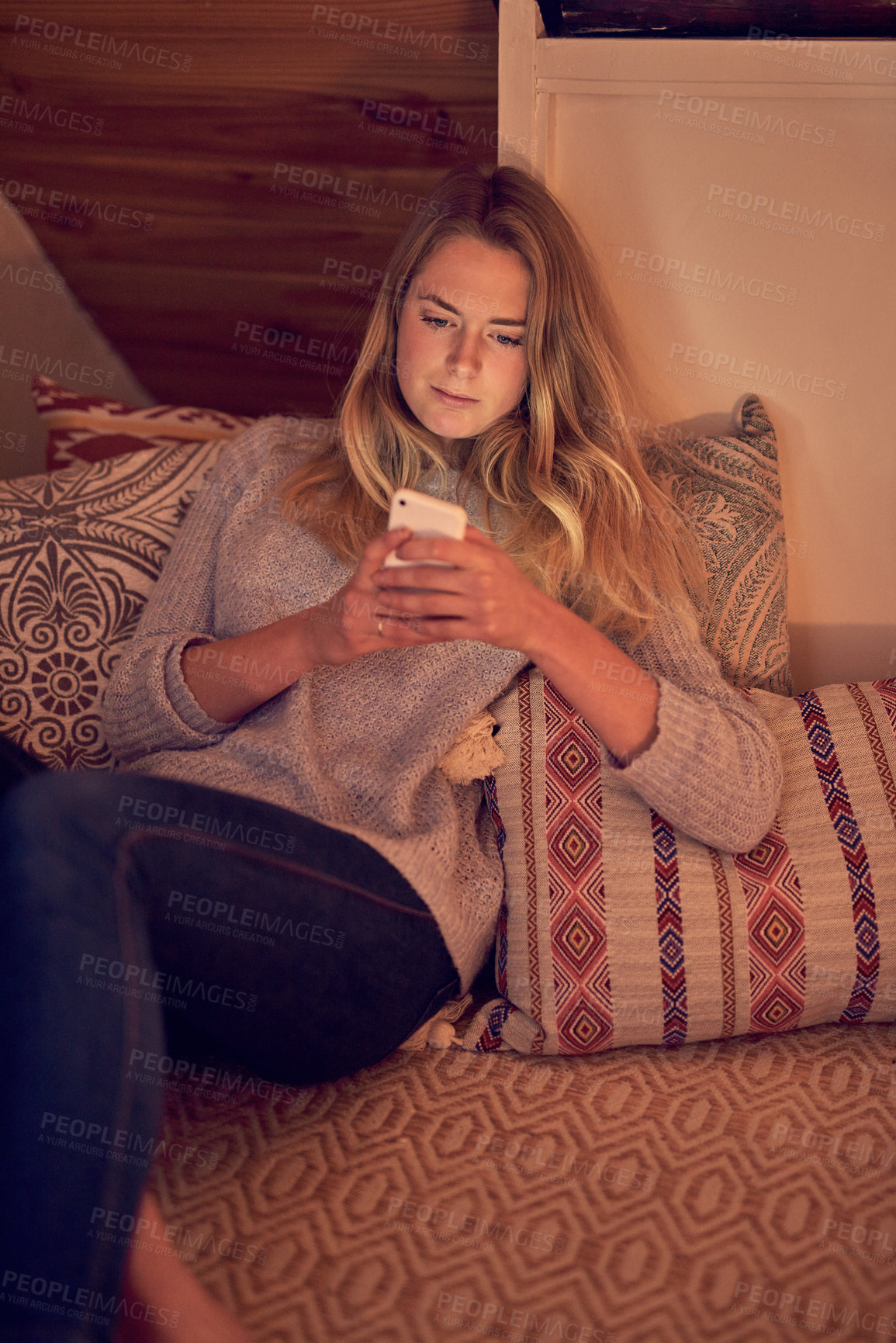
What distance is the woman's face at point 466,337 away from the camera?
1061 millimetres

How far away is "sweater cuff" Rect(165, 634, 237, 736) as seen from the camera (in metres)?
1.03

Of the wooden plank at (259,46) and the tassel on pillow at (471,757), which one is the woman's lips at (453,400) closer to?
the tassel on pillow at (471,757)

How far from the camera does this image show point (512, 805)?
3.34 feet

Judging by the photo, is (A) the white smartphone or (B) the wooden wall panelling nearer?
(A) the white smartphone

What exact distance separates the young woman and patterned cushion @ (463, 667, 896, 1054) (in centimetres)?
5

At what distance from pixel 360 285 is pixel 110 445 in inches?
21.1

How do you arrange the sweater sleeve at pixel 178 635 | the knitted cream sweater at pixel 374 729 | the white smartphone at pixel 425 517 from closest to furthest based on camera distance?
the white smartphone at pixel 425 517 < the knitted cream sweater at pixel 374 729 < the sweater sleeve at pixel 178 635

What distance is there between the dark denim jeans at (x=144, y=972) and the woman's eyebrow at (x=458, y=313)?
60 centimetres

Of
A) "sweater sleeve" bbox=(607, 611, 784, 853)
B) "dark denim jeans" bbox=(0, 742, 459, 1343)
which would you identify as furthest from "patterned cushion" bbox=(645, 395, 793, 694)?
"dark denim jeans" bbox=(0, 742, 459, 1343)

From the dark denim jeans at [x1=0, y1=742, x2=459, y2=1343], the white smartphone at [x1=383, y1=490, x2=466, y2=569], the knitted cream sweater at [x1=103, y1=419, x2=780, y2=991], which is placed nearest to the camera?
the dark denim jeans at [x1=0, y1=742, x2=459, y2=1343]

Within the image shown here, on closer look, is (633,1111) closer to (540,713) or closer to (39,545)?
(540,713)

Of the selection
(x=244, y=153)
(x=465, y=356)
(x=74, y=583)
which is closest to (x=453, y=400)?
(x=465, y=356)

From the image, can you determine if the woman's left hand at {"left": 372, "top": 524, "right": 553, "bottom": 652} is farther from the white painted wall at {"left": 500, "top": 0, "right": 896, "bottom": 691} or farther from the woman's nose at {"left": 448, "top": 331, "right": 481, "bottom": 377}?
the white painted wall at {"left": 500, "top": 0, "right": 896, "bottom": 691}

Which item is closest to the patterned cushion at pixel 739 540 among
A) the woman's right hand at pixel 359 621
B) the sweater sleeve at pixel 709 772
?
the sweater sleeve at pixel 709 772
